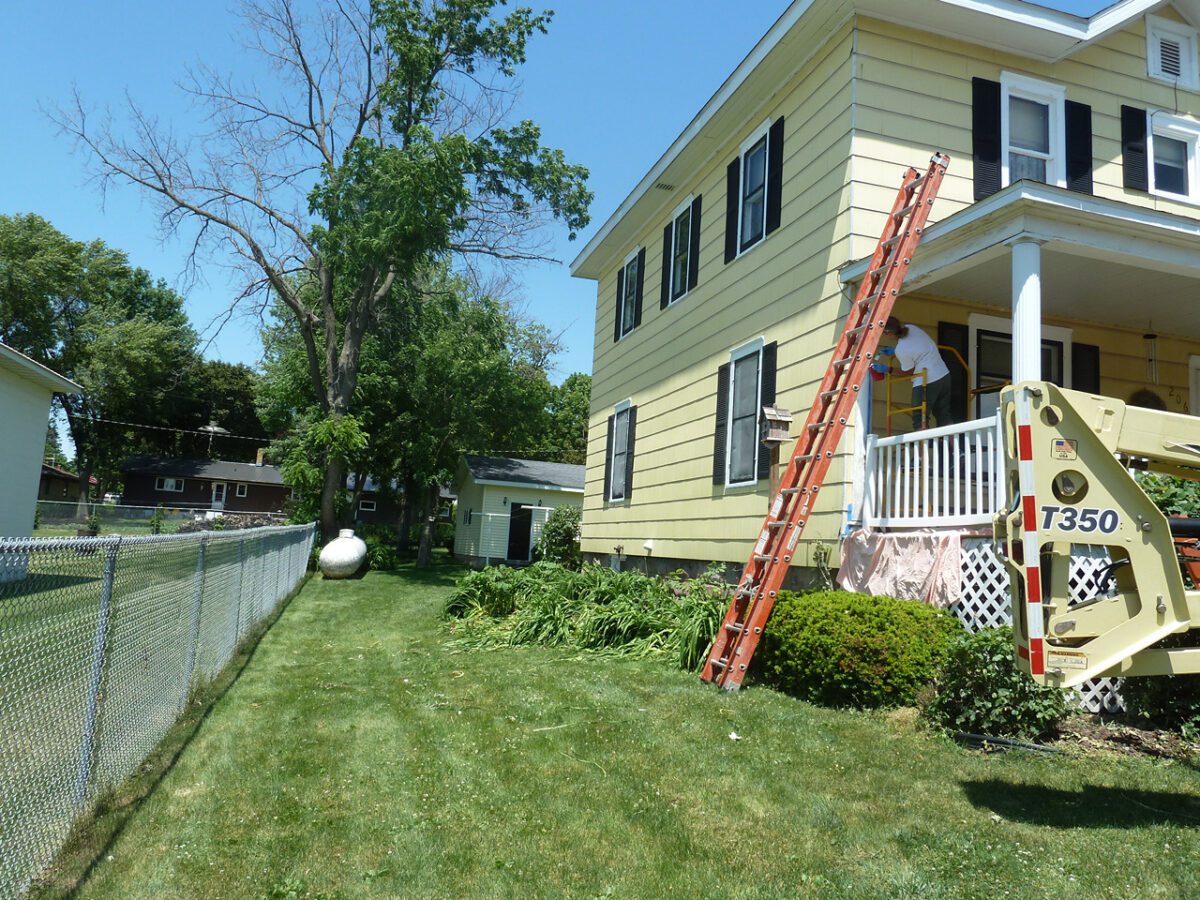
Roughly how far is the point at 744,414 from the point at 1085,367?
375 centimetres

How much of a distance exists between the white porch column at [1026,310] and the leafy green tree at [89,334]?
124ft

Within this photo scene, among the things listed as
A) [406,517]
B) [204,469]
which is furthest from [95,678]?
[204,469]

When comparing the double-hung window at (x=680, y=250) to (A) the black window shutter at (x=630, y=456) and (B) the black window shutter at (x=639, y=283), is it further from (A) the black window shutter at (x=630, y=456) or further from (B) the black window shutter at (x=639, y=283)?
(A) the black window shutter at (x=630, y=456)

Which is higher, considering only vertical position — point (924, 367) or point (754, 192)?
point (754, 192)

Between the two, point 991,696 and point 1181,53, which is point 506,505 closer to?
point 1181,53

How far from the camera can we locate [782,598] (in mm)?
7125

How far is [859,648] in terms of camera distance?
6078 mm

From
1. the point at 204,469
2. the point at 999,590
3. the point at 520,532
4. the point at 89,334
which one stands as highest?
the point at 89,334

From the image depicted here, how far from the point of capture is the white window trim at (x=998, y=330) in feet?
30.5

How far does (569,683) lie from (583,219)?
1783cm

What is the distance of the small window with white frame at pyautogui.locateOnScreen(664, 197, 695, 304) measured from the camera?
1280 centimetres

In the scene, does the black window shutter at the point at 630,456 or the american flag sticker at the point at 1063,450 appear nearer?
the american flag sticker at the point at 1063,450

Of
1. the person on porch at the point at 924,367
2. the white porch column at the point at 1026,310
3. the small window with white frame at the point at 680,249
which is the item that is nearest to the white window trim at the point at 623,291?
the small window with white frame at the point at 680,249

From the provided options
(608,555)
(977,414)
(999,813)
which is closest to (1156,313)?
(977,414)
